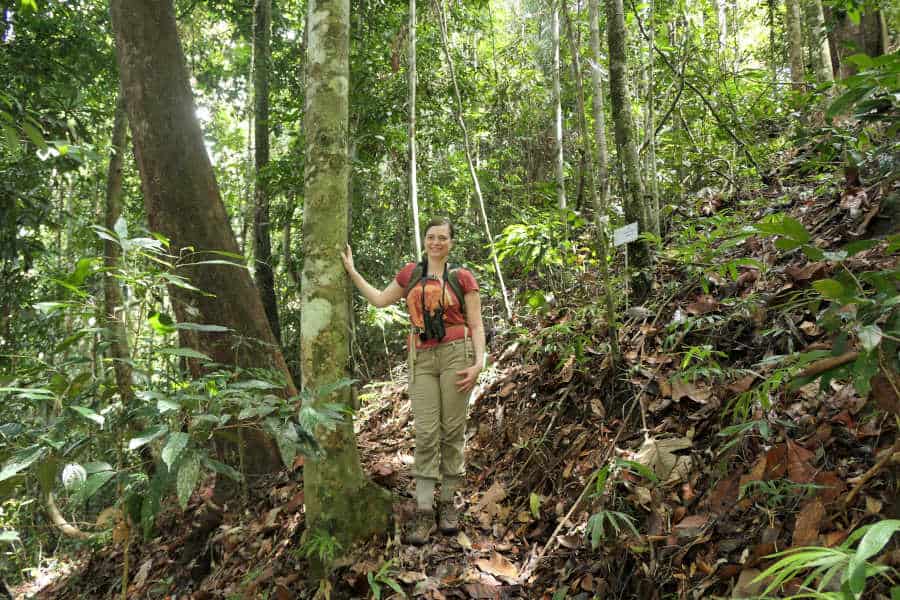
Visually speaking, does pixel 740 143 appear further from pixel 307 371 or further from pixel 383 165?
pixel 383 165

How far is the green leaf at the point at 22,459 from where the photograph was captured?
4.79 feet

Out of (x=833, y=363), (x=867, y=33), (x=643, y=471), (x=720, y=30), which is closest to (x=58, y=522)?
(x=643, y=471)

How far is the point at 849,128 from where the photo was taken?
184 inches

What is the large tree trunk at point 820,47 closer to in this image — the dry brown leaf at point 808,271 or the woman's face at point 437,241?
the dry brown leaf at point 808,271

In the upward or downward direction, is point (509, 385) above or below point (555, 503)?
above

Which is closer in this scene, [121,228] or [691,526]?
[121,228]

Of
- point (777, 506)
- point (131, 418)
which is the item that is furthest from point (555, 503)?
point (131, 418)

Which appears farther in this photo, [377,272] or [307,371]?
[377,272]

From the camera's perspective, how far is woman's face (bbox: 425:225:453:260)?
3764 mm

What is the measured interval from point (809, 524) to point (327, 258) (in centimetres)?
267

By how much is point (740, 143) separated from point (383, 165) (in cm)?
562

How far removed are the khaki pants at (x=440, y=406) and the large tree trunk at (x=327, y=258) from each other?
605mm

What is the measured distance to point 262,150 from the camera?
27.0 feet

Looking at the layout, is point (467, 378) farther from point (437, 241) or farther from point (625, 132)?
point (625, 132)
